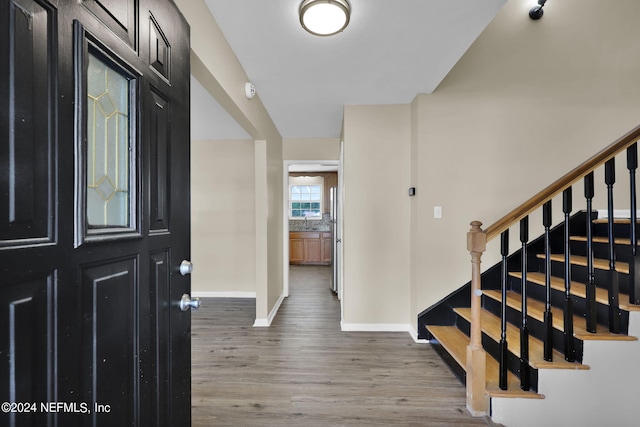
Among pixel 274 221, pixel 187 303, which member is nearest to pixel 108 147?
pixel 187 303

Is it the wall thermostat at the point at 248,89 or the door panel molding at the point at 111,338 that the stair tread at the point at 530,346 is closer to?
the door panel molding at the point at 111,338

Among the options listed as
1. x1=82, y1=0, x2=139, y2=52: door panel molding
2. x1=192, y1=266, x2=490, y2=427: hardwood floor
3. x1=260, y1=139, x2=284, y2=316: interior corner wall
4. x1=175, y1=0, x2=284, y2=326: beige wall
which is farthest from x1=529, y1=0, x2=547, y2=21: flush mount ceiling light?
x1=82, y1=0, x2=139, y2=52: door panel molding

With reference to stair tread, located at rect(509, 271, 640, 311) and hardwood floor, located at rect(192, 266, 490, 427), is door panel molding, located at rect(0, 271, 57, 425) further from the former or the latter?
stair tread, located at rect(509, 271, 640, 311)

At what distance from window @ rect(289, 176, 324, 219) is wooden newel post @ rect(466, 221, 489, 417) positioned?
593cm

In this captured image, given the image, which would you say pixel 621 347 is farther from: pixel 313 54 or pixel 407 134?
pixel 313 54

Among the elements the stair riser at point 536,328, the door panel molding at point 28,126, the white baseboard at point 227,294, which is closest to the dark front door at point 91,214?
the door panel molding at point 28,126

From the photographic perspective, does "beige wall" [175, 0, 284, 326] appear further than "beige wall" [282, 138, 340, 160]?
No

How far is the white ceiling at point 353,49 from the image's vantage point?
168cm

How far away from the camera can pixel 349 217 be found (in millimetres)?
3082

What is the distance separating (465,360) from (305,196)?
19.9ft

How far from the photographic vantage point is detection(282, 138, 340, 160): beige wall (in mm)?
4328

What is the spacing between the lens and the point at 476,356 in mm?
1742

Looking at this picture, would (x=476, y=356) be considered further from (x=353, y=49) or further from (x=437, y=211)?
(x=353, y=49)

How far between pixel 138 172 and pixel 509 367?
234cm
